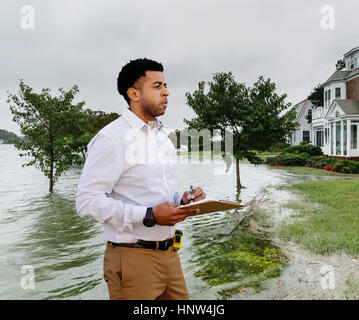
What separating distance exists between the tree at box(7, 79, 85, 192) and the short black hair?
14140 mm

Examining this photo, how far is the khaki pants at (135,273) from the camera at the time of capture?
90.1 inches

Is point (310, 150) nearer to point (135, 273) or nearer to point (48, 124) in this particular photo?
point (48, 124)

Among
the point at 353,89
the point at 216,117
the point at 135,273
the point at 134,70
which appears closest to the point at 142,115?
the point at 134,70

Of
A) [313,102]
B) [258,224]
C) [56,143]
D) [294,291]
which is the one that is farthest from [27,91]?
[313,102]

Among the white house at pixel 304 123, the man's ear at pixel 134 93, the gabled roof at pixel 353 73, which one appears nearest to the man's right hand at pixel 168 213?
the man's ear at pixel 134 93

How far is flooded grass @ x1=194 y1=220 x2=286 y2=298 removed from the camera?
545cm

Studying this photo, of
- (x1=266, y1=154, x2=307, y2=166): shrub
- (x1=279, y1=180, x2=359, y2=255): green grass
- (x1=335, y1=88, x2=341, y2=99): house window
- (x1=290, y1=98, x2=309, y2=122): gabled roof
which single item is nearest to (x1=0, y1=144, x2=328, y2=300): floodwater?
(x1=279, y1=180, x2=359, y2=255): green grass

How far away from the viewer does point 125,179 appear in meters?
2.32

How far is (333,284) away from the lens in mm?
5047

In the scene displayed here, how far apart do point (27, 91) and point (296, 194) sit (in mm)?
12563

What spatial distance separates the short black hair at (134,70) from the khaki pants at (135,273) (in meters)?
1.21

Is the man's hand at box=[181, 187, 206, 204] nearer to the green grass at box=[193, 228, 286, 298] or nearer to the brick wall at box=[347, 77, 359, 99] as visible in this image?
the green grass at box=[193, 228, 286, 298]

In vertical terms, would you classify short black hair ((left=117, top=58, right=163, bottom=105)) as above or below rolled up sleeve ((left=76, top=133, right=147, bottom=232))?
above

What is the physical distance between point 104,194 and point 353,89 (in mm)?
32472
